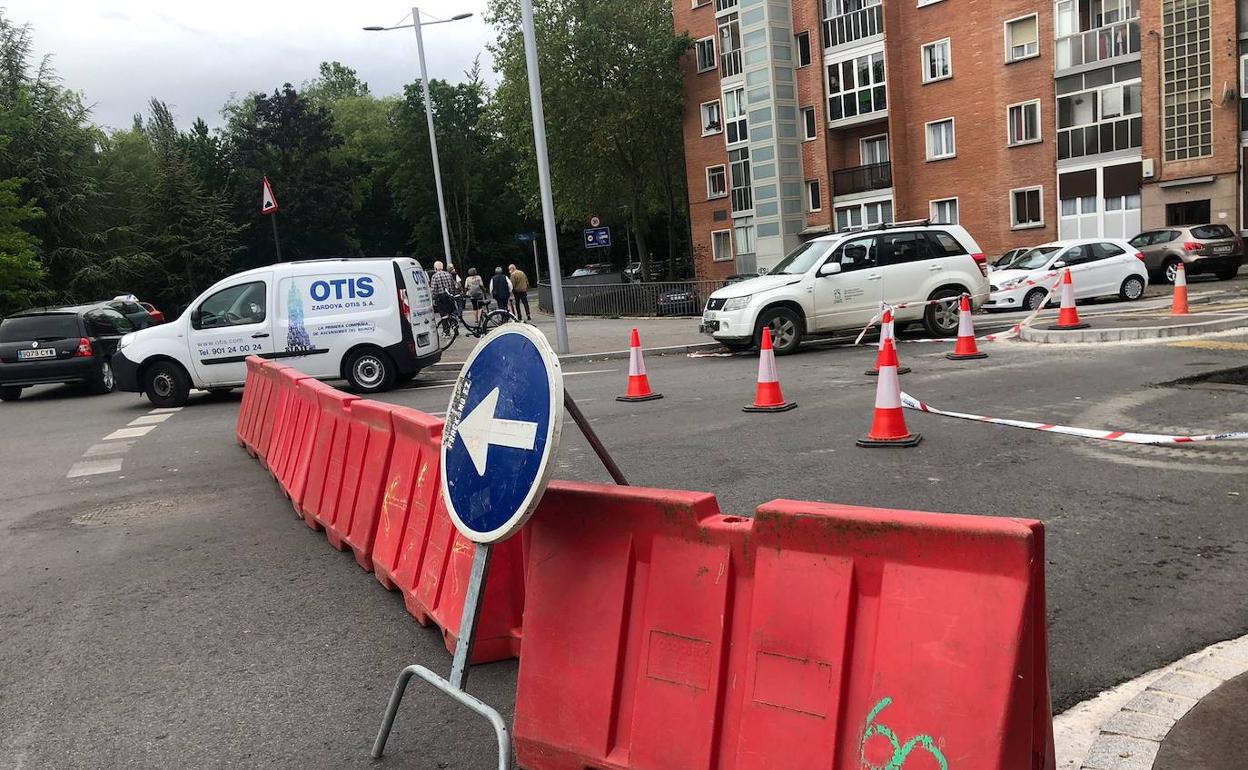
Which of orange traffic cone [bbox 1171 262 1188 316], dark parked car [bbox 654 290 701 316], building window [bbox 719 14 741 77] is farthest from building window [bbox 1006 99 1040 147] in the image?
orange traffic cone [bbox 1171 262 1188 316]

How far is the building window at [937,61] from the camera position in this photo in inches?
1423

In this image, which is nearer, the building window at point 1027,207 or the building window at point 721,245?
the building window at point 1027,207

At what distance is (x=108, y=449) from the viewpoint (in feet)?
35.5

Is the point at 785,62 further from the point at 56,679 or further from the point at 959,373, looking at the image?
the point at 56,679

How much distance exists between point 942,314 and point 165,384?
1244 cm

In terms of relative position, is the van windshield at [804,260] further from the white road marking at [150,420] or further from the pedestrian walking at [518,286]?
the pedestrian walking at [518,286]

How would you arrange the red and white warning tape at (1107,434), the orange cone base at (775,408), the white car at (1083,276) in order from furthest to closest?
the white car at (1083,276)
the orange cone base at (775,408)
the red and white warning tape at (1107,434)

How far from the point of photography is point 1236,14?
95.9 ft

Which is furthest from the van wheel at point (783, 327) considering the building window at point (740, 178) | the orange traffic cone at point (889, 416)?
the building window at point (740, 178)

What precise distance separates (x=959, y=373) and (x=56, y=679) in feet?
32.5

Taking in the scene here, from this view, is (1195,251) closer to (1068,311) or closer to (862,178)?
(1068,311)

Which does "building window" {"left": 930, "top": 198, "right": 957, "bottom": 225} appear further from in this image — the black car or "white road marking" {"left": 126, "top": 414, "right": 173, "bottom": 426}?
"white road marking" {"left": 126, "top": 414, "right": 173, "bottom": 426}

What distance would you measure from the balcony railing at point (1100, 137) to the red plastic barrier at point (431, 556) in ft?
109

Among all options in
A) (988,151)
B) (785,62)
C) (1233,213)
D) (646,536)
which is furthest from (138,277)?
(646,536)
